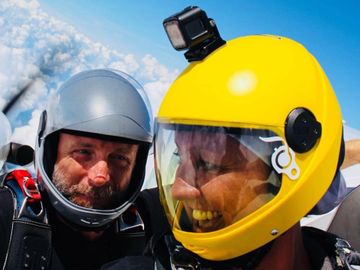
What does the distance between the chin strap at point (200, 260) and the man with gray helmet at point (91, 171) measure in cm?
67

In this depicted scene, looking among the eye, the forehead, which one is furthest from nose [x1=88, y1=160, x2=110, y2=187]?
the eye

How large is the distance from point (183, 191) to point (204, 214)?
105 mm

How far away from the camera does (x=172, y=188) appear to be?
5.16 feet

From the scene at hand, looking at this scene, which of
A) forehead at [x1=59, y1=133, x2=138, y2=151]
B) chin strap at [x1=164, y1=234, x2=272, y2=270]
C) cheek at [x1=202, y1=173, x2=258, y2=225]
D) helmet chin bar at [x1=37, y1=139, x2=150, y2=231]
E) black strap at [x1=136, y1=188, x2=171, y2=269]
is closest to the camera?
cheek at [x1=202, y1=173, x2=258, y2=225]

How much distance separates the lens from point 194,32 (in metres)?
1.66

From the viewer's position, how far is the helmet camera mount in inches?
64.9

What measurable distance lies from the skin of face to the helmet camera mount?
35 centimetres

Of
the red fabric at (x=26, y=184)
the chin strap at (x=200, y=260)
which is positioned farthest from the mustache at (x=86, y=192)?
the chin strap at (x=200, y=260)

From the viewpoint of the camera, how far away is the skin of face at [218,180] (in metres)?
1.44

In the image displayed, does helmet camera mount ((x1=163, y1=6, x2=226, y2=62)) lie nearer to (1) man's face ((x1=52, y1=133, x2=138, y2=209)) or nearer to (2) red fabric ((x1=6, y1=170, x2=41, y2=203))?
(1) man's face ((x1=52, y1=133, x2=138, y2=209))

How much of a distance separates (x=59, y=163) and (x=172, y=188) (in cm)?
105

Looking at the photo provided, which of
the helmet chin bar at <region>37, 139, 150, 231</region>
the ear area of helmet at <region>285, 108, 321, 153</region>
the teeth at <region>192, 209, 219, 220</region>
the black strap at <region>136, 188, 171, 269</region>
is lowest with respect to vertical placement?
the black strap at <region>136, 188, 171, 269</region>

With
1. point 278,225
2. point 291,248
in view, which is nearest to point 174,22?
point 278,225

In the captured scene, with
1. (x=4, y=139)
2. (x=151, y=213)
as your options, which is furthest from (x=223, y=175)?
(x=4, y=139)
